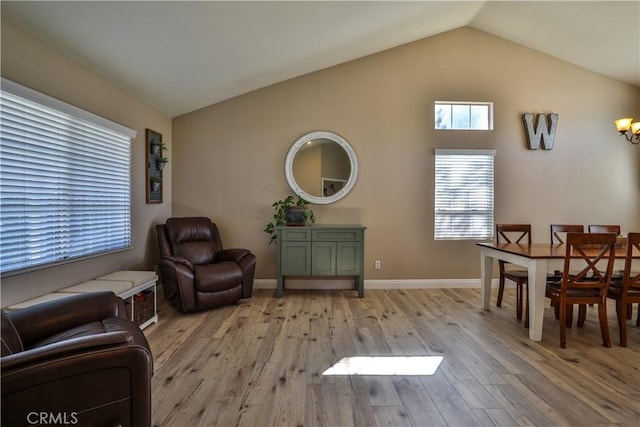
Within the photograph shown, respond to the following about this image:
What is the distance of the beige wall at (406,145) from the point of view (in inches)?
184

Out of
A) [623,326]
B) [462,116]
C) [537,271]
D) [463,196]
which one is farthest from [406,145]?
[623,326]

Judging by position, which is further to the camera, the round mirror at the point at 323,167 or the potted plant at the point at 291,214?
the round mirror at the point at 323,167

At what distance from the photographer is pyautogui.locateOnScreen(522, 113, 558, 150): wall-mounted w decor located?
15.3ft

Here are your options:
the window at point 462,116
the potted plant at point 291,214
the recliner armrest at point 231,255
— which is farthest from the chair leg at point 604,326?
the recliner armrest at point 231,255

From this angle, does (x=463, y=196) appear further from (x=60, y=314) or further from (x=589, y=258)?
(x=60, y=314)

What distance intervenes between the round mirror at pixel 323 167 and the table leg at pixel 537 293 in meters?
2.46

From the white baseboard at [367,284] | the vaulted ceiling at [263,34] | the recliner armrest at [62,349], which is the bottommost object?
the white baseboard at [367,284]

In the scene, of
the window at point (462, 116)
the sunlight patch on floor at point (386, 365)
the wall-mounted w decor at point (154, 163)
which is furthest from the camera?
the window at point (462, 116)

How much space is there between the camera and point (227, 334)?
9.86ft

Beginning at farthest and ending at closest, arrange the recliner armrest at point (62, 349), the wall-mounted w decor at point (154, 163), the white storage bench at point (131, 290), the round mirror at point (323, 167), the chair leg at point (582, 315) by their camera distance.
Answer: the round mirror at point (323, 167) < the wall-mounted w decor at point (154, 163) < the chair leg at point (582, 315) < the white storage bench at point (131, 290) < the recliner armrest at point (62, 349)

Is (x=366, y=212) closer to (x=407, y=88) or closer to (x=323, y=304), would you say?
(x=323, y=304)

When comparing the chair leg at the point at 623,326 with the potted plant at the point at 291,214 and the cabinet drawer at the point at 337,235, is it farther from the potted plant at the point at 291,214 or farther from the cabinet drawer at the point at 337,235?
the potted plant at the point at 291,214

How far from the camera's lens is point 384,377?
226 centimetres

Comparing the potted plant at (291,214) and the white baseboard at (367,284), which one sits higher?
the potted plant at (291,214)
